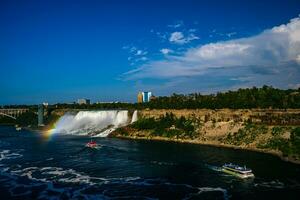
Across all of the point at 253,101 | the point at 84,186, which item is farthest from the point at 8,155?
the point at 253,101

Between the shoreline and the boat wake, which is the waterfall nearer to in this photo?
the shoreline

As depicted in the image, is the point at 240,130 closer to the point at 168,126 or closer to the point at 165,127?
the point at 168,126

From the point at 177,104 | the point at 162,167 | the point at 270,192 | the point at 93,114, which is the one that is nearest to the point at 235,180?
the point at 270,192

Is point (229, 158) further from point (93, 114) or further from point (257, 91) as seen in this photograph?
point (93, 114)

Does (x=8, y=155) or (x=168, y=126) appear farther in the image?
(x=168, y=126)

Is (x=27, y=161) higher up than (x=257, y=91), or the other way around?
(x=257, y=91)

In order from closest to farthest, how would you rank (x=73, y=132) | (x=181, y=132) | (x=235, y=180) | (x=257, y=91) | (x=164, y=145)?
(x=235, y=180) → (x=164, y=145) → (x=181, y=132) → (x=257, y=91) → (x=73, y=132)
